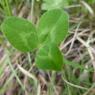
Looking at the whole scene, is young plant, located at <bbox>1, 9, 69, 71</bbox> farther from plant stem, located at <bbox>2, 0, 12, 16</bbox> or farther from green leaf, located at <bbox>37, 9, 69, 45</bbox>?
plant stem, located at <bbox>2, 0, 12, 16</bbox>

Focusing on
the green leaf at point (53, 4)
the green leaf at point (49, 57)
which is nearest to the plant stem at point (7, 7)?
the green leaf at point (53, 4)

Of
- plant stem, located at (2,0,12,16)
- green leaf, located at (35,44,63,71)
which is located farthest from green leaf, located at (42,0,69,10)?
green leaf, located at (35,44,63,71)

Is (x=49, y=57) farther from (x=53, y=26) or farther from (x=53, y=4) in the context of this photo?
(x=53, y=4)

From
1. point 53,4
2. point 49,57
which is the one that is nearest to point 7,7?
point 53,4

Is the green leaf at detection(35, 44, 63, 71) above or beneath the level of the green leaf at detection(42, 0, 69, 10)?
beneath

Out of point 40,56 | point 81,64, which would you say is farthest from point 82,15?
point 40,56

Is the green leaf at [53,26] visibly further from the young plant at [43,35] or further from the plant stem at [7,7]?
the plant stem at [7,7]

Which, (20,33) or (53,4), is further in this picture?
(53,4)

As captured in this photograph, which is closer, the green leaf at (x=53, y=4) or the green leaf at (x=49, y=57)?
the green leaf at (x=49, y=57)
